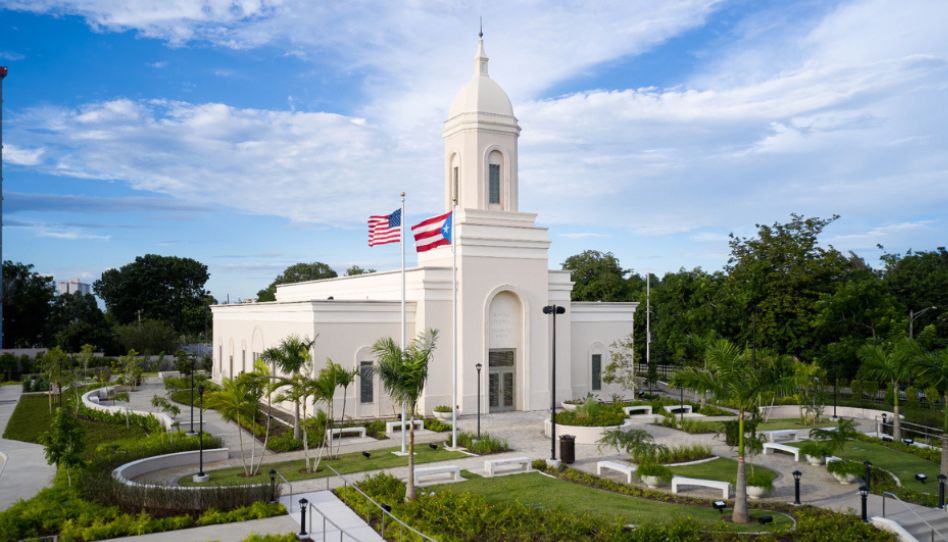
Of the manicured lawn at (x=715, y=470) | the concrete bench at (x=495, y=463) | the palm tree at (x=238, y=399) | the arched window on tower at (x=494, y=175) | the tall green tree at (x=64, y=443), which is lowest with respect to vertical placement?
the manicured lawn at (x=715, y=470)

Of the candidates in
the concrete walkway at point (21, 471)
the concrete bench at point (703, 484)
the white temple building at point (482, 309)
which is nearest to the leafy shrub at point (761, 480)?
the concrete bench at point (703, 484)

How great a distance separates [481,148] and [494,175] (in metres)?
1.48

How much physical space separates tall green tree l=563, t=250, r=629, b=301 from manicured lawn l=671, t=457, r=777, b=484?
42.5 m

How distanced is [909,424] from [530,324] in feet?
54.2

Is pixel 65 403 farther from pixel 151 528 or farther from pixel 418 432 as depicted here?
pixel 151 528

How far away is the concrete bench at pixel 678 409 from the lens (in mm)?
32062

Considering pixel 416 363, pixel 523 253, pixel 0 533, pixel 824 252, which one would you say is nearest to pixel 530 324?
pixel 523 253

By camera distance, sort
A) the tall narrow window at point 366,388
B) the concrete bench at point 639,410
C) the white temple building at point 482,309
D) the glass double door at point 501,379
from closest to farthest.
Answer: the tall narrow window at point 366,388 < the white temple building at point 482,309 < the concrete bench at point 639,410 < the glass double door at point 501,379

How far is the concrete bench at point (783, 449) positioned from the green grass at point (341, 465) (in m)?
10.3

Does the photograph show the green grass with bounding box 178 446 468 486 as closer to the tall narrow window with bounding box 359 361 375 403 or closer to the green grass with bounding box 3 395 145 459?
the green grass with bounding box 3 395 145 459

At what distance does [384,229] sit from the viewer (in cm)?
2688

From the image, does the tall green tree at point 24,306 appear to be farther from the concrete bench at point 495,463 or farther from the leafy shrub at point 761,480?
the leafy shrub at point 761,480

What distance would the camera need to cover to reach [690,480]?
59.8ft

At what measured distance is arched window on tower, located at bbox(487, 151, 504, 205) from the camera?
33.9 metres
